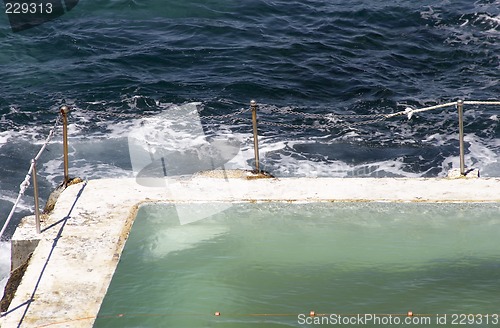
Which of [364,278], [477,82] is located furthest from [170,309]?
[477,82]

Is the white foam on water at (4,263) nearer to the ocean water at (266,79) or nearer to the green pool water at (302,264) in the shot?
the ocean water at (266,79)

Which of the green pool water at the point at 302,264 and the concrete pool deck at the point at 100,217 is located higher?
the concrete pool deck at the point at 100,217

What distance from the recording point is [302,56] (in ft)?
65.6

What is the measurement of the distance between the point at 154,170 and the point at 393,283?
7476mm

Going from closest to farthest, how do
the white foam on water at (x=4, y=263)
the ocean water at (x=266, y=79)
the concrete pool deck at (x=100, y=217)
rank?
the concrete pool deck at (x=100, y=217), the white foam on water at (x=4, y=263), the ocean water at (x=266, y=79)

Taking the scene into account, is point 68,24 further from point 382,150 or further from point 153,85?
point 382,150

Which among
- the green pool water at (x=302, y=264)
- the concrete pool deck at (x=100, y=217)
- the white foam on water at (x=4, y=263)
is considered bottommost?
the white foam on water at (x=4, y=263)

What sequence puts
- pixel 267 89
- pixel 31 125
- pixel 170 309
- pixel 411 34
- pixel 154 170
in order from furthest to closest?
pixel 411 34, pixel 267 89, pixel 31 125, pixel 154 170, pixel 170 309

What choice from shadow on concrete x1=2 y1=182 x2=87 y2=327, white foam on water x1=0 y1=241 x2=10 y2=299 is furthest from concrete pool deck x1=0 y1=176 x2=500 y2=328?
white foam on water x1=0 y1=241 x2=10 y2=299

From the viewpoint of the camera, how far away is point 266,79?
1870cm

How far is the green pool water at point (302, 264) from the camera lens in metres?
7.35

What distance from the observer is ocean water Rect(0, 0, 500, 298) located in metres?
15.0

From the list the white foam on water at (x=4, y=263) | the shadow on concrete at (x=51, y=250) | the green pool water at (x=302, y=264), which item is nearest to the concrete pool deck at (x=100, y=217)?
the shadow on concrete at (x=51, y=250)

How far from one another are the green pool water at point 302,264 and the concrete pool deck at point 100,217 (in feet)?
0.51
